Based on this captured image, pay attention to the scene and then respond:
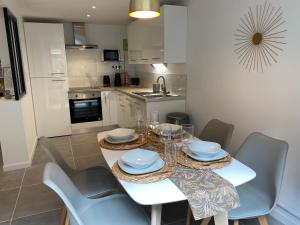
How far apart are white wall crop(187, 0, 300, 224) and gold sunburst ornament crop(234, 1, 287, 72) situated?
0.06 meters

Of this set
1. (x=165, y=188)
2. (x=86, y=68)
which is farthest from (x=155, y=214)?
(x=86, y=68)

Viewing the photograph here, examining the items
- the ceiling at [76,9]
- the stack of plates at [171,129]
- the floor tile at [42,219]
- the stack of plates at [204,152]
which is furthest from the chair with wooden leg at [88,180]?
the ceiling at [76,9]

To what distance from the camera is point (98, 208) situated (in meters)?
1.48

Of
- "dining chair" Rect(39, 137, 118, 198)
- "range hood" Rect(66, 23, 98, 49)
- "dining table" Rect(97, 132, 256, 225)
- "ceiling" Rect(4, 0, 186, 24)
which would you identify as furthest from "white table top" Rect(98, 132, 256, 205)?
"range hood" Rect(66, 23, 98, 49)

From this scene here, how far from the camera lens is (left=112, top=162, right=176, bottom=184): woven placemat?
127 centimetres

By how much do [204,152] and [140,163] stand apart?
439 millimetres

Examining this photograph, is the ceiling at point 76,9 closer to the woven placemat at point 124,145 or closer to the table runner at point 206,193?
the woven placemat at point 124,145

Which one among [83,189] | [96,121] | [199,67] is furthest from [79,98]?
[83,189]

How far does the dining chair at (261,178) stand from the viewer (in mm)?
1475

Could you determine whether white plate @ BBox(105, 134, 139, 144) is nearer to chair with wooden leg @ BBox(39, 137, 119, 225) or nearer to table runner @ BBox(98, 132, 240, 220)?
chair with wooden leg @ BBox(39, 137, 119, 225)

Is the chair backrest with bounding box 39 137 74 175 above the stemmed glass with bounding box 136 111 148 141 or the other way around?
the other way around

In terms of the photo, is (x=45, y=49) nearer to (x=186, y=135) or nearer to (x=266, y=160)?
(x=186, y=135)

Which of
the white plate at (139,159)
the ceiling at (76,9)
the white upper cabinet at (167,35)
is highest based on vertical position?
the ceiling at (76,9)

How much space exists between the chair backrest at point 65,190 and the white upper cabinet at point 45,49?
131 inches
